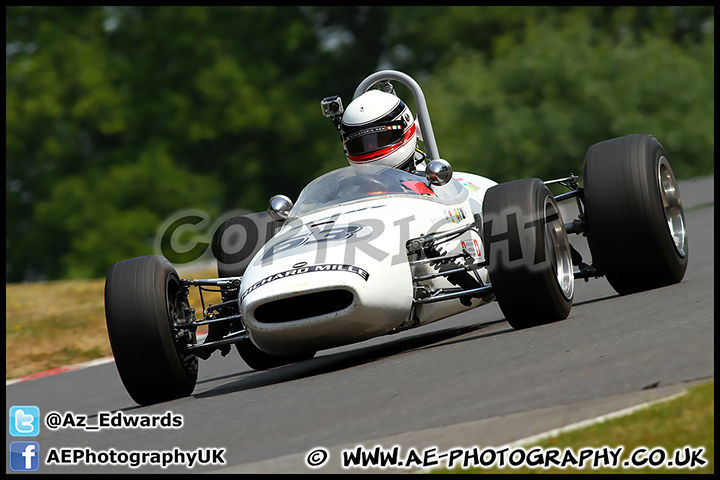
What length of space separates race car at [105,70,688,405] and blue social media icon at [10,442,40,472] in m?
1.04

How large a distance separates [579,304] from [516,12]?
3058cm

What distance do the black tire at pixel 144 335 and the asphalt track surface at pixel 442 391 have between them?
148mm

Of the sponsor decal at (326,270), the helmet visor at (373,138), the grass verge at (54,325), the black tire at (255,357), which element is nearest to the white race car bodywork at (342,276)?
the sponsor decal at (326,270)

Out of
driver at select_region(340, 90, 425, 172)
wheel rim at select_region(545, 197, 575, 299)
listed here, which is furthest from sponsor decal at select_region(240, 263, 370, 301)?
driver at select_region(340, 90, 425, 172)

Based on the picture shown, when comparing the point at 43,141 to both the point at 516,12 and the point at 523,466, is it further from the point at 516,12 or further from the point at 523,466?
the point at 523,466

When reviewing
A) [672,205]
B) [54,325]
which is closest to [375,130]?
[672,205]

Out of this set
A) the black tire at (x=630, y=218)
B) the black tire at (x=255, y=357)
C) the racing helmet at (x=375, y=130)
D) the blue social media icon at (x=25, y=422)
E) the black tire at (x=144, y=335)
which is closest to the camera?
the blue social media icon at (x=25, y=422)

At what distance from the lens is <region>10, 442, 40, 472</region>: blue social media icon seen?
5.16 meters

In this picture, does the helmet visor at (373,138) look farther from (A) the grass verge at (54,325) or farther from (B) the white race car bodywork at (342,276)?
(A) the grass verge at (54,325)

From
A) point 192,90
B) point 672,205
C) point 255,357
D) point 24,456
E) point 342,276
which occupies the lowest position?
point 24,456

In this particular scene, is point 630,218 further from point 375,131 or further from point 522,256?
point 375,131

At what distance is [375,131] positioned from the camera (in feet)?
29.4

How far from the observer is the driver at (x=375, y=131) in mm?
8945

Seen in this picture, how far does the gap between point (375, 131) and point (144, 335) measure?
10.4 feet
